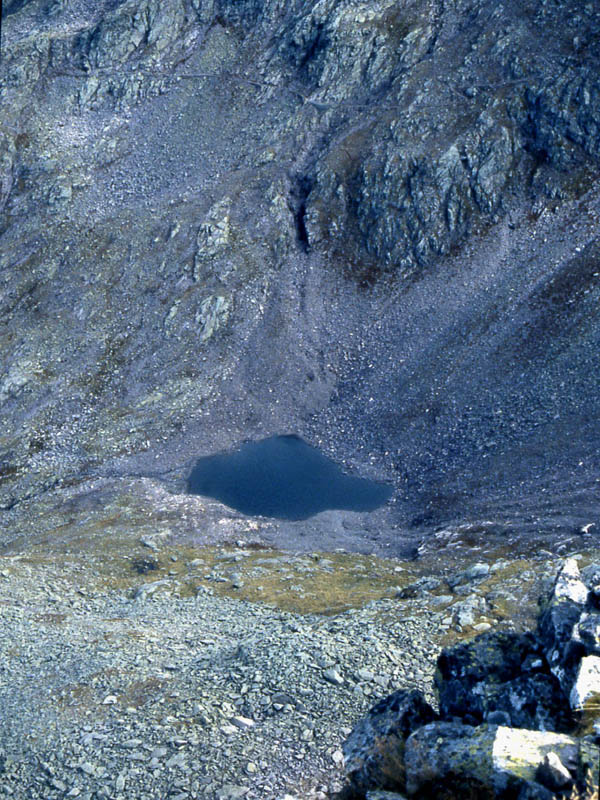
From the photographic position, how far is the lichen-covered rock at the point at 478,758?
443 inches

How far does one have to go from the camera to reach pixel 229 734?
1895cm

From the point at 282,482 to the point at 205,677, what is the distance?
30.3m

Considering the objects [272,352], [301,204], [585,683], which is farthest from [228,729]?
[301,204]

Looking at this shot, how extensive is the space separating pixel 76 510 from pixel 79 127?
51.3 meters

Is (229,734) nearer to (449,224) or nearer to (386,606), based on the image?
(386,606)

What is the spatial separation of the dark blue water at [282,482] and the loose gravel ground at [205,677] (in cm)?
1321

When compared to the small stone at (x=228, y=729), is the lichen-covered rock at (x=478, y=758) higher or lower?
higher

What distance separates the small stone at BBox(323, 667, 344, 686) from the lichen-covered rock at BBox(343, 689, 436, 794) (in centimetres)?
669

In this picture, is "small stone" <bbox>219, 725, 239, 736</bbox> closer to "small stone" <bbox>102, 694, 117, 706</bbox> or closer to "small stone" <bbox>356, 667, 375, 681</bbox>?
"small stone" <bbox>356, 667, 375, 681</bbox>

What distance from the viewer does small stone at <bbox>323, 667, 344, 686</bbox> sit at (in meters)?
21.2

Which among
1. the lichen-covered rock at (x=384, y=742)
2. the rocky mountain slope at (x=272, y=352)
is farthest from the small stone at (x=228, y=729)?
Result: the lichen-covered rock at (x=384, y=742)

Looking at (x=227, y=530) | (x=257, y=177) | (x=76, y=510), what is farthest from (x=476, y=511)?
(x=257, y=177)

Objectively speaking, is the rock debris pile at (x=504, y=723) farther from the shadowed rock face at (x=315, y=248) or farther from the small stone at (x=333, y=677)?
the shadowed rock face at (x=315, y=248)

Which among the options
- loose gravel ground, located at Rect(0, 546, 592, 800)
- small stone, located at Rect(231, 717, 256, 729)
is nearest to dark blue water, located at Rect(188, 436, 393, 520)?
loose gravel ground, located at Rect(0, 546, 592, 800)
